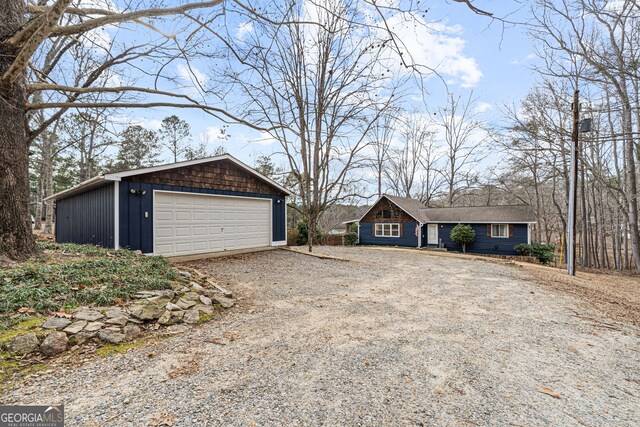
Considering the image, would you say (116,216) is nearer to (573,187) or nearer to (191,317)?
(191,317)

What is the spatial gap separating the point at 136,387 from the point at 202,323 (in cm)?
148

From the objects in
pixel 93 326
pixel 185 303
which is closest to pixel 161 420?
pixel 93 326

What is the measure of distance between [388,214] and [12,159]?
18.6 metres

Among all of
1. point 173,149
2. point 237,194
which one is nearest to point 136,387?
point 237,194

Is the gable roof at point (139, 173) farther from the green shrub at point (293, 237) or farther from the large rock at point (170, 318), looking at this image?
the green shrub at point (293, 237)

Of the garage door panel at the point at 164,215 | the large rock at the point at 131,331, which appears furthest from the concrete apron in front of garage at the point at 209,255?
the large rock at the point at 131,331

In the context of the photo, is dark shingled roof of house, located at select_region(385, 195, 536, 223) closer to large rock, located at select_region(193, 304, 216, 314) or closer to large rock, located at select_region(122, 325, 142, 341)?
large rock, located at select_region(193, 304, 216, 314)

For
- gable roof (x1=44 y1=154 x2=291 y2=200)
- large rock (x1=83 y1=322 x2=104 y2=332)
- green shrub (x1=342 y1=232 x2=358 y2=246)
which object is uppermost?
gable roof (x1=44 y1=154 x2=291 y2=200)

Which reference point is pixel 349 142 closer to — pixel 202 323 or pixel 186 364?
pixel 202 323

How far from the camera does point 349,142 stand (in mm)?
11812

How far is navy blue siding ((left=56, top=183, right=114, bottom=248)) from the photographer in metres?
7.60

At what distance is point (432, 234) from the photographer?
63.8ft

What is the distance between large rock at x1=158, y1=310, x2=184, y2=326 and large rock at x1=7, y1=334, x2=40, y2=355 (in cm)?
110

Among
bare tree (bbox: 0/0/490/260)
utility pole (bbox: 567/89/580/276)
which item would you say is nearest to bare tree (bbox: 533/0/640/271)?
utility pole (bbox: 567/89/580/276)
